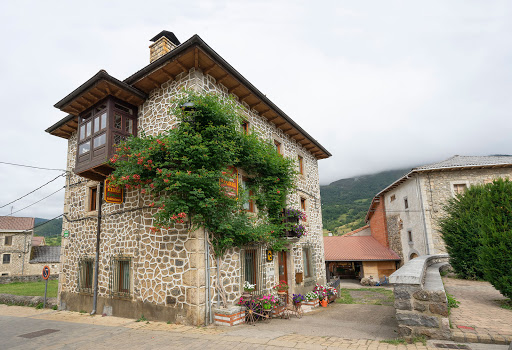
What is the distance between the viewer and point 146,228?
28.6ft

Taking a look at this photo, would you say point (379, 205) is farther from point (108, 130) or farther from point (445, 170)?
point (108, 130)

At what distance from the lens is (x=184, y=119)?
7.92 metres

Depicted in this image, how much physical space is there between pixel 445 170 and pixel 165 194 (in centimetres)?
1840

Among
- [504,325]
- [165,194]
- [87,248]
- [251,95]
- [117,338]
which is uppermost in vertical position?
[251,95]

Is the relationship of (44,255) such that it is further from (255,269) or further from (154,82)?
(255,269)

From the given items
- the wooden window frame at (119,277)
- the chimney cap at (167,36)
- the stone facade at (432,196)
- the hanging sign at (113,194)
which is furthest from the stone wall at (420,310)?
the stone facade at (432,196)

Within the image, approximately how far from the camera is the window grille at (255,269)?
936 cm

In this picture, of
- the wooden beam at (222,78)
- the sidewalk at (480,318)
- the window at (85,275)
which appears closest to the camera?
the sidewalk at (480,318)

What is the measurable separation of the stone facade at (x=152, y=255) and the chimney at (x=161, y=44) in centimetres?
173

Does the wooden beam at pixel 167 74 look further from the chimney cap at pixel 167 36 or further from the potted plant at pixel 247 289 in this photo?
the potted plant at pixel 247 289

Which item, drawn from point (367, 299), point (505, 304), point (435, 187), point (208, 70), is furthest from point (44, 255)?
point (505, 304)

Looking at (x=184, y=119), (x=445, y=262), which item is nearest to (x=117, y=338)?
(x=184, y=119)

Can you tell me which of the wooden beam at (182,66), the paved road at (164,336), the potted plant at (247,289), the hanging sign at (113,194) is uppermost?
the wooden beam at (182,66)

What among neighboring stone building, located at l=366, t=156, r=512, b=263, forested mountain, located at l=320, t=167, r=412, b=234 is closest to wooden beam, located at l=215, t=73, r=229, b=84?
neighboring stone building, located at l=366, t=156, r=512, b=263
